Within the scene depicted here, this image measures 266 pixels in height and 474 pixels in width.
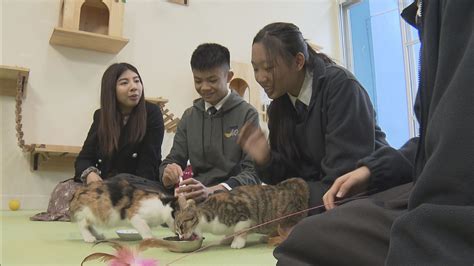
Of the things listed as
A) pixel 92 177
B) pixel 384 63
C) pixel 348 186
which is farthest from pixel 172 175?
pixel 384 63

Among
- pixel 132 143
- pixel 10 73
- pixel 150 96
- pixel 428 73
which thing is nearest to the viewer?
pixel 428 73

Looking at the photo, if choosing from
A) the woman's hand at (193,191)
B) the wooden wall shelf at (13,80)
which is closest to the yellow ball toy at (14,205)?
the wooden wall shelf at (13,80)

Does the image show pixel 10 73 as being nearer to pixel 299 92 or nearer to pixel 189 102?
pixel 189 102

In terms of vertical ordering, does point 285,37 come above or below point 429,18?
above

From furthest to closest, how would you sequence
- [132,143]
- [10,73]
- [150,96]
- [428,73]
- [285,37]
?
[150,96] → [10,73] → [132,143] → [285,37] → [428,73]

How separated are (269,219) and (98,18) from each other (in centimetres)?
241

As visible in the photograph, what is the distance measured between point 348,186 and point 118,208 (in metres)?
0.94

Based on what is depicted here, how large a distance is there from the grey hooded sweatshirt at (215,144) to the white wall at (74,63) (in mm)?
1284

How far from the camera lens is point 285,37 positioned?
1.39 meters

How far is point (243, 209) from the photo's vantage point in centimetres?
138

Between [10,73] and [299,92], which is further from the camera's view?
[10,73]

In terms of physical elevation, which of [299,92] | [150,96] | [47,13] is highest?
[47,13]

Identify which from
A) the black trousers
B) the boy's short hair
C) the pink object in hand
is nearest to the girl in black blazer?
the pink object in hand

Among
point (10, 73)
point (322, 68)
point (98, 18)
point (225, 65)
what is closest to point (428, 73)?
point (322, 68)
